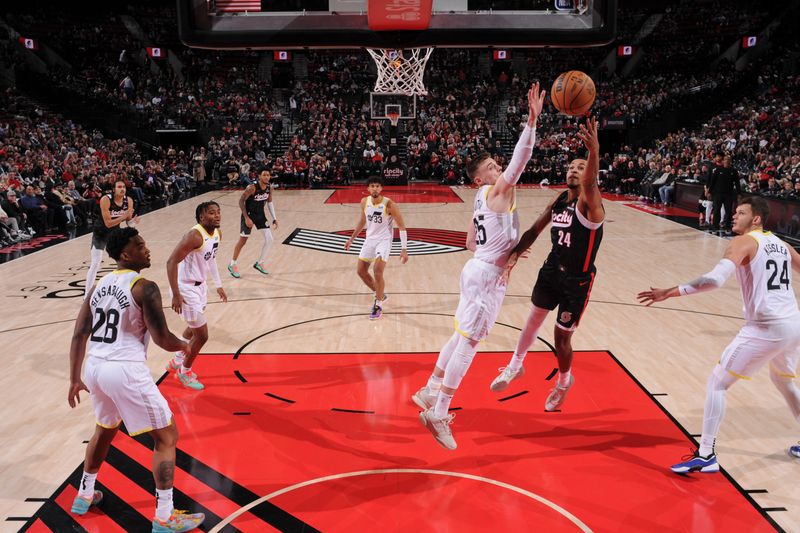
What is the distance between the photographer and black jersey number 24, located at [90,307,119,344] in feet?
12.1

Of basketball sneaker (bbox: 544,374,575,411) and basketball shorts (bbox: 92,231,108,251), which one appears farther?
basketball shorts (bbox: 92,231,108,251)

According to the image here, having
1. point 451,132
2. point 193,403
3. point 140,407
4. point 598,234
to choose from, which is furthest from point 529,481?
point 451,132

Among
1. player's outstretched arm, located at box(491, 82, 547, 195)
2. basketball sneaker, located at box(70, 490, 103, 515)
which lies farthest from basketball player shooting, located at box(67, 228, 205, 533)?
player's outstretched arm, located at box(491, 82, 547, 195)

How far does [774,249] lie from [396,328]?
4.38 metres

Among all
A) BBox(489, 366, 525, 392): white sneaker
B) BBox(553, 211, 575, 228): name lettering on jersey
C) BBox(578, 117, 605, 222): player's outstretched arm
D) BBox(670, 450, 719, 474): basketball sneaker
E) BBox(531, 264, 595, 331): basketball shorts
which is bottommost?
BBox(670, 450, 719, 474): basketball sneaker

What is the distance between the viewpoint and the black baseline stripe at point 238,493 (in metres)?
3.90

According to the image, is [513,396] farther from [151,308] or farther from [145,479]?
[151,308]

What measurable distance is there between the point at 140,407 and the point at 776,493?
405 cm

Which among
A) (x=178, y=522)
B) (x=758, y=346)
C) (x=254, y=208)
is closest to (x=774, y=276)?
(x=758, y=346)

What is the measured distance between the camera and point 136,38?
34.5 m

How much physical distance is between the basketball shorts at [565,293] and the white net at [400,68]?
929cm

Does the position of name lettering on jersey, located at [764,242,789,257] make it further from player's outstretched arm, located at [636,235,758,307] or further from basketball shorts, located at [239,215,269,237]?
basketball shorts, located at [239,215,269,237]

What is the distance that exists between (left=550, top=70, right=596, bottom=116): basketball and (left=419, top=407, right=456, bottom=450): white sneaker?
2.63 m

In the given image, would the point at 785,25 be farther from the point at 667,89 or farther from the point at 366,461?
the point at 366,461
